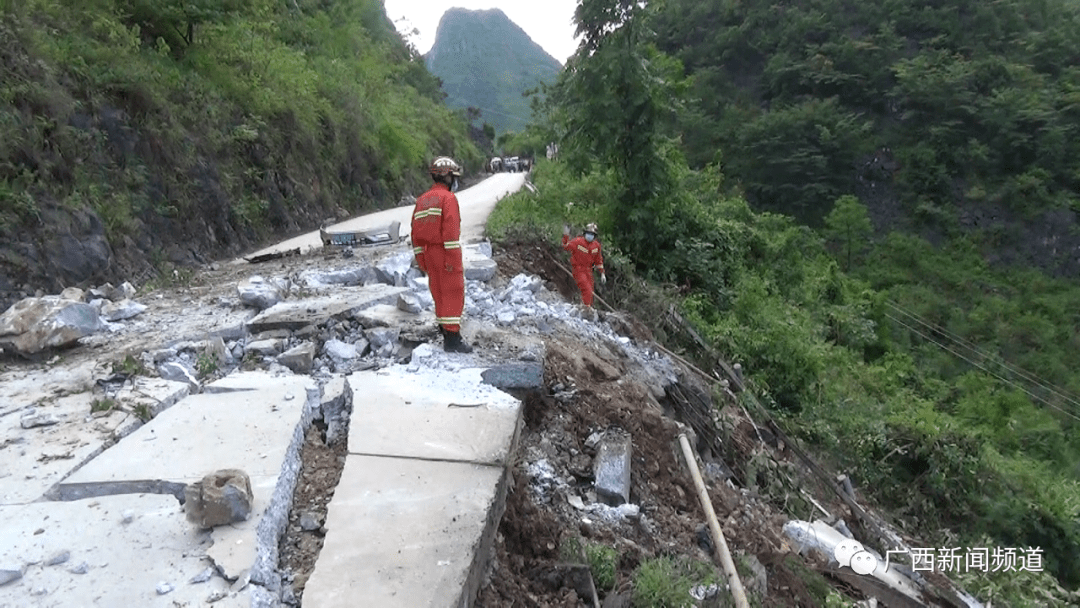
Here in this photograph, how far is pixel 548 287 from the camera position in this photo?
7910 millimetres

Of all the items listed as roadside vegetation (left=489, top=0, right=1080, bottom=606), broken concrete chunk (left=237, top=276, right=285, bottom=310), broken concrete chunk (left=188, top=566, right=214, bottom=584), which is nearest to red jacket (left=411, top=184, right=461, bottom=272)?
broken concrete chunk (left=237, top=276, right=285, bottom=310)

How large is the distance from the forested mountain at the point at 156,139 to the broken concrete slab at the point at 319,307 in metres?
3.88

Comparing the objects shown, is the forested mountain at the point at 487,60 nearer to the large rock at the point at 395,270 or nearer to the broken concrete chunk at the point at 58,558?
the large rock at the point at 395,270

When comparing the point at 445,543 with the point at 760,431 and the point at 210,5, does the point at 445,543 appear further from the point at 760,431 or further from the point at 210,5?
the point at 210,5

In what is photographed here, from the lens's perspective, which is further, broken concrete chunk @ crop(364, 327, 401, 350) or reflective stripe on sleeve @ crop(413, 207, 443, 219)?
broken concrete chunk @ crop(364, 327, 401, 350)

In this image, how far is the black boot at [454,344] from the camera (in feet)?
14.8

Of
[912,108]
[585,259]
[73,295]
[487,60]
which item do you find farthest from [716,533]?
[487,60]

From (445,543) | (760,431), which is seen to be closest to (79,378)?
(445,543)

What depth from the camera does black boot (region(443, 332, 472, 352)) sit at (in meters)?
4.50

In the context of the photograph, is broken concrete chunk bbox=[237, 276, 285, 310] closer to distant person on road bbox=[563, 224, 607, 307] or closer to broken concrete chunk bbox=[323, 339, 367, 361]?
broken concrete chunk bbox=[323, 339, 367, 361]

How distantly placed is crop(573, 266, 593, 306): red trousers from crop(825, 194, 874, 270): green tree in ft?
65.8

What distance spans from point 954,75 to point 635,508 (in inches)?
1213

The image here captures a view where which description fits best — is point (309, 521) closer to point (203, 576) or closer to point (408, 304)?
point (203, 576)

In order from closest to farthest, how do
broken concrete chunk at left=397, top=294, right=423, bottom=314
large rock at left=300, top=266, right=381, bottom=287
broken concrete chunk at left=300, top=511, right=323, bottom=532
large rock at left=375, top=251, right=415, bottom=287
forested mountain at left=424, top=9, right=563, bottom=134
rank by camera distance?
broken concrete chunk at left=300, top=511, right=323, bottom=532
broken concrete chunk at left=397, top=294, right=423, bottom=314
large rock at left=375, top=251, right=415, bottom=287
large rock at left=300, top=266, right=381, bottom=287
forested mountain at left=424, top=9, right=563, bottom=134
